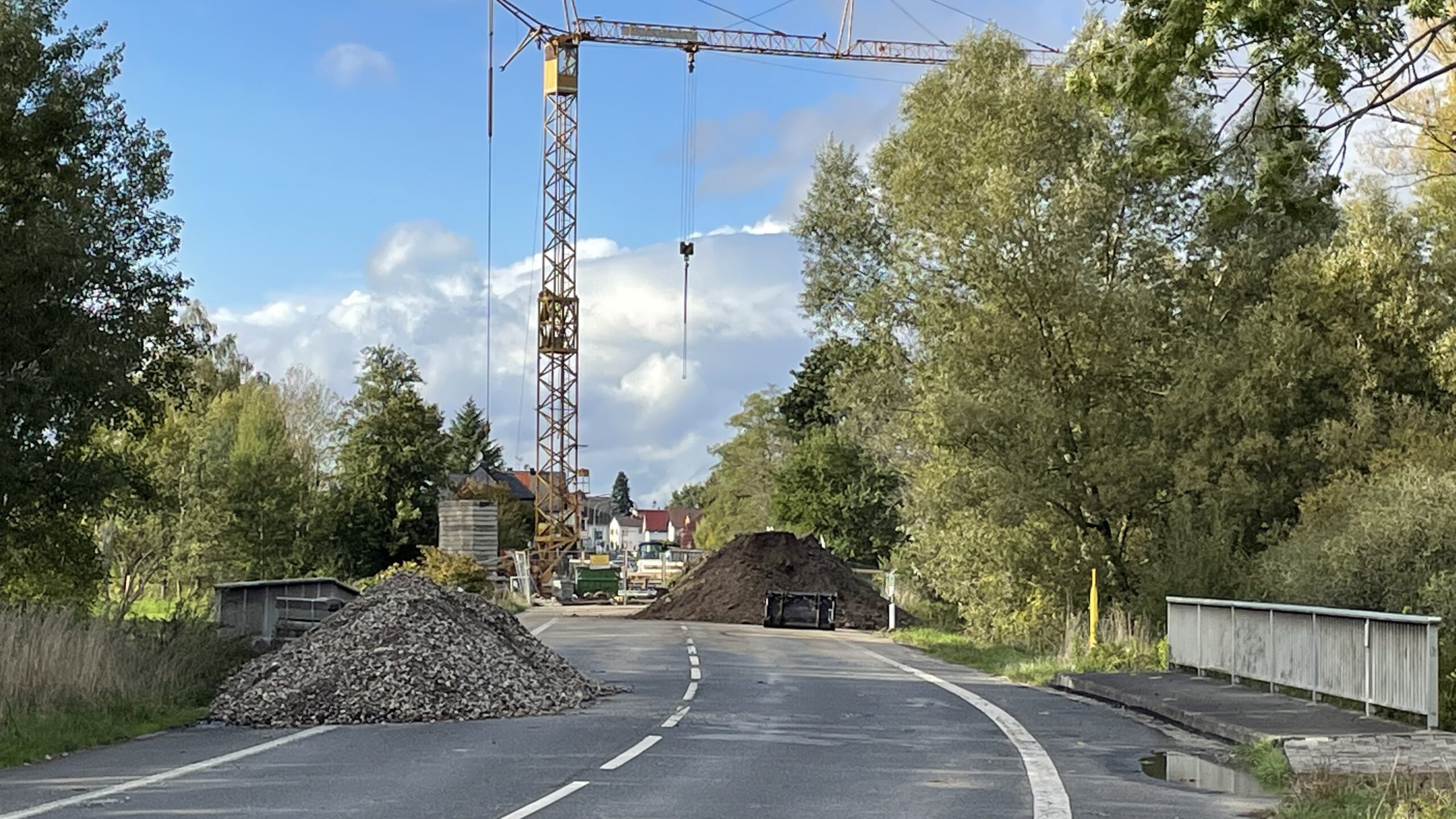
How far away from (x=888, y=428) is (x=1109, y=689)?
2518 centimetres

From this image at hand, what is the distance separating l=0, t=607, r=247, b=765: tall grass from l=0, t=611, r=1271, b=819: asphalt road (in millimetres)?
666

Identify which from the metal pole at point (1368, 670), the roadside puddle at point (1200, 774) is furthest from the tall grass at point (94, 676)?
the metal pole at point (1368, 670)

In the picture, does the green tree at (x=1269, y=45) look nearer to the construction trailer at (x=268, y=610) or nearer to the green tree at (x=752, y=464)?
the construction trailer at (x=268, y=610)

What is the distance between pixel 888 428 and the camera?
45406 mm

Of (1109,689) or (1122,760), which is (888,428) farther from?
(1122,760)

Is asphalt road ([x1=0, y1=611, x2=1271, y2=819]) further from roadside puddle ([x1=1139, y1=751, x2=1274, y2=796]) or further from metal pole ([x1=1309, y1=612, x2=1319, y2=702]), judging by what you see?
metal pole ([x1=1309, y1=612, x2=1319, y2=702])

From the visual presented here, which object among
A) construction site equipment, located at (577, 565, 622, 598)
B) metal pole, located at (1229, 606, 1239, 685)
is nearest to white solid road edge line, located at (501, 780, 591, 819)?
metal pole, located at (1229, 606, 1239, 685)

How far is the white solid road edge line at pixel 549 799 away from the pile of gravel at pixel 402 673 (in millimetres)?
5593

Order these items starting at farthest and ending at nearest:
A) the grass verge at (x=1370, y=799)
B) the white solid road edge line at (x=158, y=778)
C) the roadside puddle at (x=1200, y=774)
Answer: the roadside puddle at (x=1200, y=774)
the white solid road edge line at (x=158, y=778)
the grass verge at (x=1370, y=799)

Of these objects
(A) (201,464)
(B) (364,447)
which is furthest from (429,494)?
(A) (201,464)

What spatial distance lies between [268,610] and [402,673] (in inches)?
180

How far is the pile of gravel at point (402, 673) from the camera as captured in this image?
16.6 metres

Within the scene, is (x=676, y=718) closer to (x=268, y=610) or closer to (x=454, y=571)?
(x=268, y=610)

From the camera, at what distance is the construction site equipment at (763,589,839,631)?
160 ft
